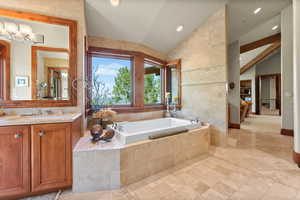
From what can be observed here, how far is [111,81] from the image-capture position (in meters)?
3.17

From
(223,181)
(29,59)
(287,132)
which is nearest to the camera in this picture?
(223,181)

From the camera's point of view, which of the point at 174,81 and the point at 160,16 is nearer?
the point at 160,16

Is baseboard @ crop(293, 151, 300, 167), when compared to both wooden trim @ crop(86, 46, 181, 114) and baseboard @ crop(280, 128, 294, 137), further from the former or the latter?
wooden trim @ crop(86, 46, 181, 114)

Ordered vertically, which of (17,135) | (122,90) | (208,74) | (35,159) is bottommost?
(35,159)

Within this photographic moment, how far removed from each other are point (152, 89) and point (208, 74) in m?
1.52

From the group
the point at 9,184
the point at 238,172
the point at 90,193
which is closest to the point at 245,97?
the point at 238,172

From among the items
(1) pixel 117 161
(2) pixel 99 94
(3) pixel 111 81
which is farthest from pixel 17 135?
(3) pixel 111 81

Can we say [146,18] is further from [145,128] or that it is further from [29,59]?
[145,128]

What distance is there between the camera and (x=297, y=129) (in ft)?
6.95

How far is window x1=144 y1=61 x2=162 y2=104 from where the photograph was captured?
145 inches

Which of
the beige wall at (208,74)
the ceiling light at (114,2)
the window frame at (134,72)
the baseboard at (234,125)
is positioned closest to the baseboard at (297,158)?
the beige wall at (208,74)

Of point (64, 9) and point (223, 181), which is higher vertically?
point (64, 9)

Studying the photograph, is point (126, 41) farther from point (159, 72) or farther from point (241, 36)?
point (241, 36)

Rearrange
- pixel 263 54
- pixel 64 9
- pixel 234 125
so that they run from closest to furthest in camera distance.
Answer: pixel 64 9 → pixel 234 125 → pixel 263 54
